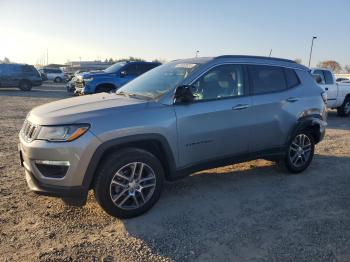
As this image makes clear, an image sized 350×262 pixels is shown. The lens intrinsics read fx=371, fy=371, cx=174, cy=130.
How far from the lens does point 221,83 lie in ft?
16.3

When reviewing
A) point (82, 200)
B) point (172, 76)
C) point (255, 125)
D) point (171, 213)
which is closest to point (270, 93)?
point (255, 125)

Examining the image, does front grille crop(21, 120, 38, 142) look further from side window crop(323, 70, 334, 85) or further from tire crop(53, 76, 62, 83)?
tire crop(53, 76, 62, 83)

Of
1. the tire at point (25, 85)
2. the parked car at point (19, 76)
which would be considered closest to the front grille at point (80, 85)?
the parked car at point (19, 76)

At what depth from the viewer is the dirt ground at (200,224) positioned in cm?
354

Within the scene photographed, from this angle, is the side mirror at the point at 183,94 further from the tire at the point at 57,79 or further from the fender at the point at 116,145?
the tire at the point at 57,79

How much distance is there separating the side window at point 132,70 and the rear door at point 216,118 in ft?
34.7

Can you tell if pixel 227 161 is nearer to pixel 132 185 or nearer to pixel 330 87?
pixel 132 185

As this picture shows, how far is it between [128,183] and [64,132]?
92cm

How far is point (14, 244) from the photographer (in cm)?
362

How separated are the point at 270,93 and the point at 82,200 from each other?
3.11 meters

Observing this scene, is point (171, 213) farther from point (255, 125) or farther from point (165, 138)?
point (255, 125)

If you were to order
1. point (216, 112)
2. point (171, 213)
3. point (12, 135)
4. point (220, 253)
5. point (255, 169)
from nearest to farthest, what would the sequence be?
1. point (220, 253)
2. point (171, 213)
3. point (216, 112)
4. point (255, 169)
5. point (12, 135)

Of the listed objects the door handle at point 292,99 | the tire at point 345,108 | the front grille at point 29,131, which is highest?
the door handle at point 292,99

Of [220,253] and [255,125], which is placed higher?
[255,125]
